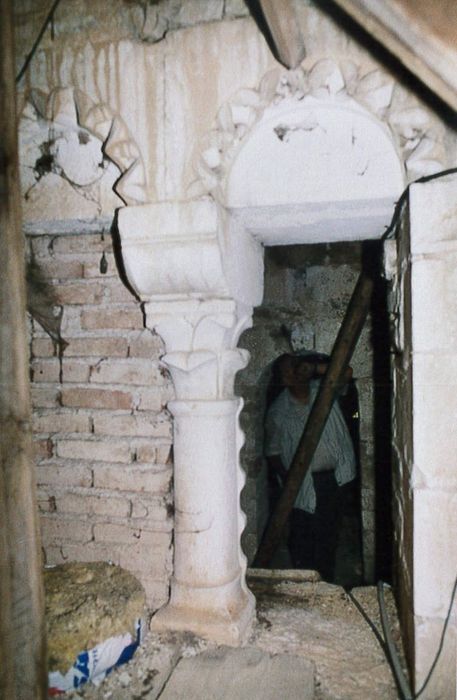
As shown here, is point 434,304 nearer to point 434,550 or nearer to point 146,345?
point 434,550

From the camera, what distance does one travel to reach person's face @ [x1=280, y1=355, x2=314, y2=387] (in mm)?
4184

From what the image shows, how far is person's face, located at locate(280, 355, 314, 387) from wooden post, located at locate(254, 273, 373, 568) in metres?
0.74

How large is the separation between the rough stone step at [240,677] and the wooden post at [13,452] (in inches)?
22.5

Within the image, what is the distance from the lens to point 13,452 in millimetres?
1096

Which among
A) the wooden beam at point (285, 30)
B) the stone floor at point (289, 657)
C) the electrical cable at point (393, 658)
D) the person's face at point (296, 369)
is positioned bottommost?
the stone floor at point (289, 657)

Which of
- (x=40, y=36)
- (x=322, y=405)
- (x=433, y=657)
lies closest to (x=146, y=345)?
(x=40, y=36)

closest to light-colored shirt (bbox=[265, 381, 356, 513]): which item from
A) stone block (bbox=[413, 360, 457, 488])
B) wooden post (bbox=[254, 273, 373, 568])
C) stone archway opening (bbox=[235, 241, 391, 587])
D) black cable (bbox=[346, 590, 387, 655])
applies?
stone archway opening (bbox=[235, 241, 391, 587])

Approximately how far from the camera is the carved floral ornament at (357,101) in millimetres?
1472

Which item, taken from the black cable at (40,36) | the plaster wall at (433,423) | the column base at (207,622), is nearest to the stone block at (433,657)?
the plaster wall at (433,423)

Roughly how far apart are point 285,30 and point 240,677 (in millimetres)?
2030

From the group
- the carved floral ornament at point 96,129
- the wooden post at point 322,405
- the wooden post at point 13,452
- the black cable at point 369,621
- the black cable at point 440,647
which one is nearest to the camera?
the wooden post at point 13,452

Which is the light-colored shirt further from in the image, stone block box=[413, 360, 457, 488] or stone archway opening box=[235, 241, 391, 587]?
stone block box=[413, 360, 457, 488]

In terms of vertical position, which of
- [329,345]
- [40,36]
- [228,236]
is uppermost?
[40,36]

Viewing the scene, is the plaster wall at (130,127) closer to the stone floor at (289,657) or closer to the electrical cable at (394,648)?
the electrical cable at (394,648)
